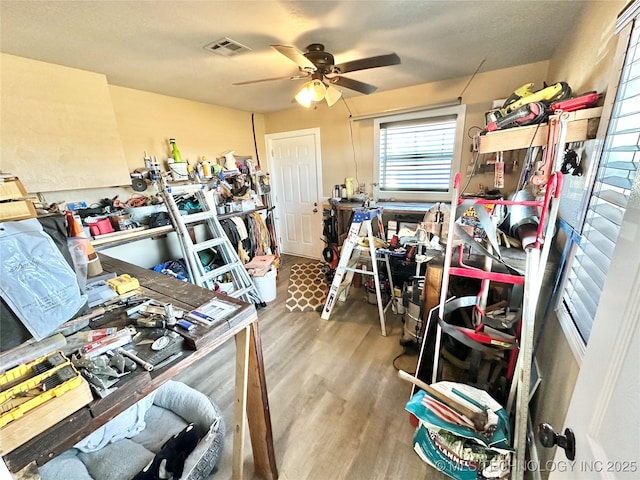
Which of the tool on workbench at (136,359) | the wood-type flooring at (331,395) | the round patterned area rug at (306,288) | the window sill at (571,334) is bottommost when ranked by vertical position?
the wood-type flooring at (331,395)

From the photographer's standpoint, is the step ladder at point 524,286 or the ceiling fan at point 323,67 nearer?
the step ladder at point 524,286

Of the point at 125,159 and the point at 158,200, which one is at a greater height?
the point at 125,159

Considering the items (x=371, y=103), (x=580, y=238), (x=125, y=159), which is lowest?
(x=580, y=238)

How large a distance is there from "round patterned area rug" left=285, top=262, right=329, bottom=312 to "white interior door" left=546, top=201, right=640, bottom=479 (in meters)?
2.35

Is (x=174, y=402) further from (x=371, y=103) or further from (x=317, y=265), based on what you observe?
(x=371, y=103)

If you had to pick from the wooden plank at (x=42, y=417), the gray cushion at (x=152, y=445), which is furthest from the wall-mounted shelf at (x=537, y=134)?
the gray cushion at (x=152, y=445)

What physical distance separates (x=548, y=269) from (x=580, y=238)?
426mm

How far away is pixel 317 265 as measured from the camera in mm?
3941

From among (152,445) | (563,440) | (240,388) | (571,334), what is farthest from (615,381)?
(152,445)

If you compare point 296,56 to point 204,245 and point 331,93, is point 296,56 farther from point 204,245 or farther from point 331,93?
point 204,245

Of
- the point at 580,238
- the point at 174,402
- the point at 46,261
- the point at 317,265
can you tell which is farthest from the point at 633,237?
the point at 317,265

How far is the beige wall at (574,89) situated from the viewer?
1033 millimetres

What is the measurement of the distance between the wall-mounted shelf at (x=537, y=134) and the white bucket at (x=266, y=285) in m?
2.28

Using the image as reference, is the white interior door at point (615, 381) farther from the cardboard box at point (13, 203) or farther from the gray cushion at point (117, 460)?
the gray cushion at point (117, 460)
